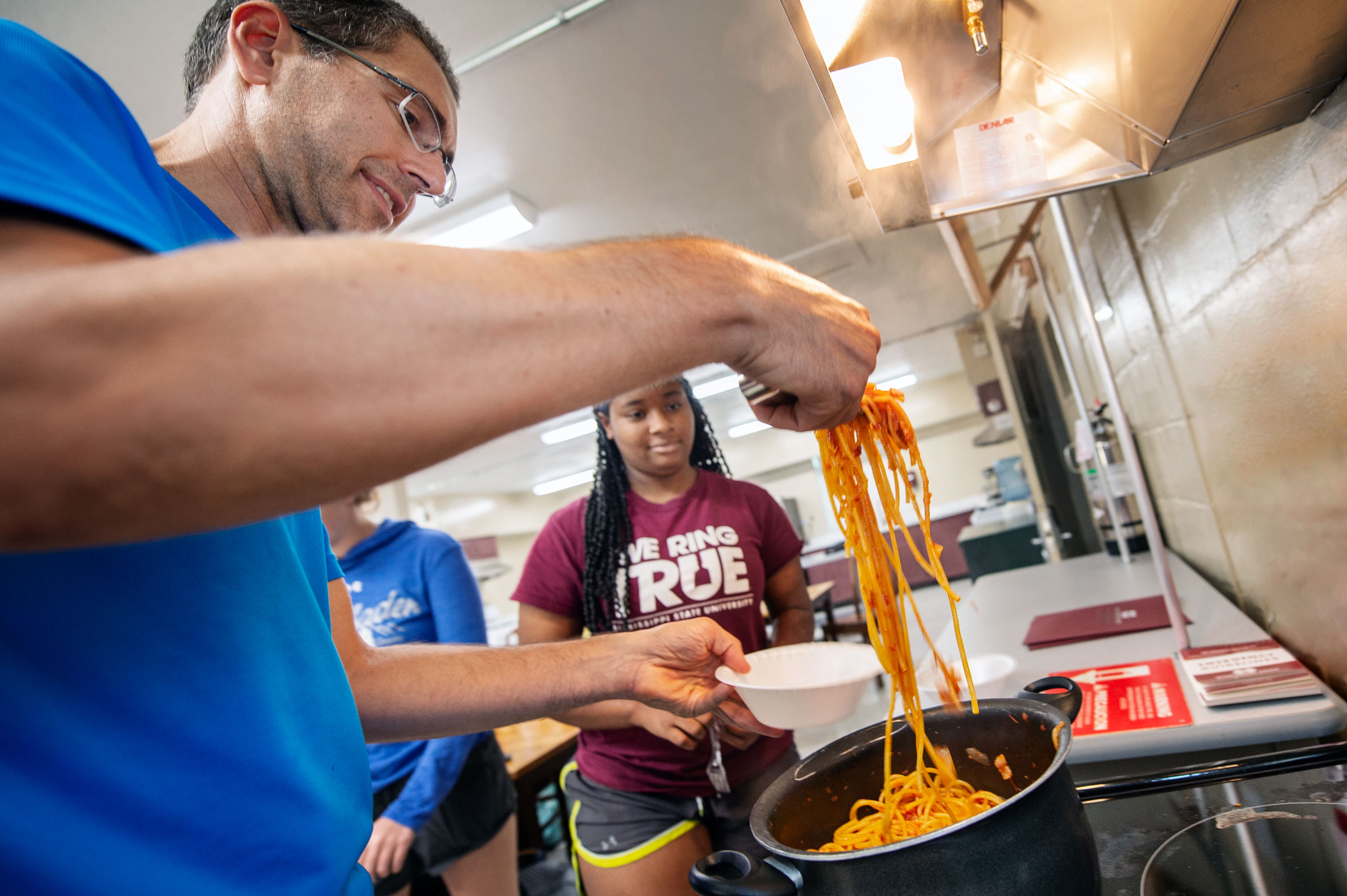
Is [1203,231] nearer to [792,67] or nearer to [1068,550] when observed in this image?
[792,67]

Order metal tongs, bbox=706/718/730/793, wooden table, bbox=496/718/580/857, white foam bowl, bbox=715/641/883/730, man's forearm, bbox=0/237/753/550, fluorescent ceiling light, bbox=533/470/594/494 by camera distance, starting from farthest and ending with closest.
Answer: fluorescent ceiling light, bbox=533/470/594/494, wooden table, bbox=496/718/580/857, metal tongs, bbox=706/718/730/793, white foam bowl, bbox=715/641/883/730, man's forearm, bbox=0/237/753/550

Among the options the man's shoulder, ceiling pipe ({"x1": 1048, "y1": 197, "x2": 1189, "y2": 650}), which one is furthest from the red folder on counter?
the man's shoulder

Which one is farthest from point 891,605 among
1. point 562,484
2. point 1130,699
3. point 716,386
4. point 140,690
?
point 562,484

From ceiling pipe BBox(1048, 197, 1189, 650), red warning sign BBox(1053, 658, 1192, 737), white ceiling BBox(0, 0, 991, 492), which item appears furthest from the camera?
white ceiling BBox(0, 0, 991, 492)

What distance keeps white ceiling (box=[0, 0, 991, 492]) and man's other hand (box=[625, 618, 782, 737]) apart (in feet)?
2.77

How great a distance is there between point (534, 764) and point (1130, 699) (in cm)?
268

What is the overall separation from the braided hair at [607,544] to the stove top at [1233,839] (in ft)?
3.80

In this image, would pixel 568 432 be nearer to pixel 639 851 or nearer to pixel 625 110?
pixel 625 110

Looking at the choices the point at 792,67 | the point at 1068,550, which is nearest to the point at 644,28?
the point at 792,67

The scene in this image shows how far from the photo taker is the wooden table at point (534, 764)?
330 centimetres

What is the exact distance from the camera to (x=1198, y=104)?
920mm

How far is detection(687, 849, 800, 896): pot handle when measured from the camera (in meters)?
0.69

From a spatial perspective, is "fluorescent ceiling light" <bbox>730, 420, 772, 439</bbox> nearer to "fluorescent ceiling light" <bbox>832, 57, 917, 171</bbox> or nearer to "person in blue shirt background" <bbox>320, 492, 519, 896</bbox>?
"person in blue shirt background" <bbox>320, 492, 519, 896</bbox>

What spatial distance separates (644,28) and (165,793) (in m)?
3.08
